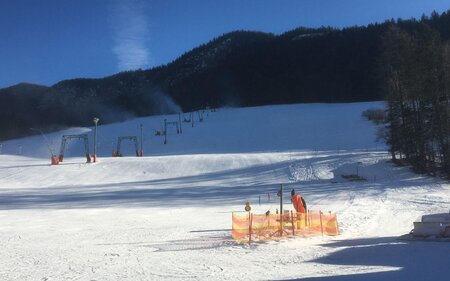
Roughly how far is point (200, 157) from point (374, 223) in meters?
23.0

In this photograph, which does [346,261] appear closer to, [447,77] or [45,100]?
[447,77]

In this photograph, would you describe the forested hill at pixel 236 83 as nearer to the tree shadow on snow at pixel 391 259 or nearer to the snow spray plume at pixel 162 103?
the snow spray plume at pixel 162 103

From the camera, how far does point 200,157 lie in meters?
35.8

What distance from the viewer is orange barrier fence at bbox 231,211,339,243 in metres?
12.1

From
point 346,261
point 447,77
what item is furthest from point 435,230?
point 447,77

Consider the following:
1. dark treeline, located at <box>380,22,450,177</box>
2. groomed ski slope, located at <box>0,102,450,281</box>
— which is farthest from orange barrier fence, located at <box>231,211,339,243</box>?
dark treeline, located at <box>380,22,450,177</box>

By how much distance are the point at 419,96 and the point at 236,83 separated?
10672cm

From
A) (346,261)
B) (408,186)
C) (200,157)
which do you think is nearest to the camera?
(346,261)

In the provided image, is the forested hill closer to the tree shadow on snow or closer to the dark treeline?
the dark treeline

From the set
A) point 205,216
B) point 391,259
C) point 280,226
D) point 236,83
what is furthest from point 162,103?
point 391,259

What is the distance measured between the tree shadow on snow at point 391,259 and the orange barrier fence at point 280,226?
5.08 ft

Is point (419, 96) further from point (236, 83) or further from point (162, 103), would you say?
point (162, 103)

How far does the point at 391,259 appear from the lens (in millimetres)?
8516

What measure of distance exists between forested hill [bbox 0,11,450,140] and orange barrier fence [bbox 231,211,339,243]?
76868 millimetres
